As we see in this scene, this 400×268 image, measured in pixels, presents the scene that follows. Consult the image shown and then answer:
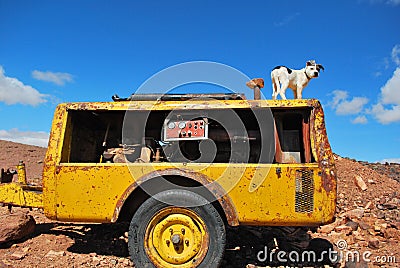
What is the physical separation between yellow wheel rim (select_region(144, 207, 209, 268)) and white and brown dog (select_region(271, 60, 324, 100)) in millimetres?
2956

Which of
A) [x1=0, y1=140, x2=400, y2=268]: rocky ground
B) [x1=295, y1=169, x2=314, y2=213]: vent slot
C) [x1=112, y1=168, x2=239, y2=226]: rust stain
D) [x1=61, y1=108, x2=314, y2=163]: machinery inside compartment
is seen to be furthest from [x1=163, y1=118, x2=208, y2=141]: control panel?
[x1=0, y1=140, x2=400, y2=268]: rocky ground

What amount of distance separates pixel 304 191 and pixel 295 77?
2.70 meters

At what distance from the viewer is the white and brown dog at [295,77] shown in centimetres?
589

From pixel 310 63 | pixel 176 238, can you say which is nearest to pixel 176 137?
pixel 176 238

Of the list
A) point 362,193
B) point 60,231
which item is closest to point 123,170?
point 60,231

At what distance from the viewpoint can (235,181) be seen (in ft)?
12.5

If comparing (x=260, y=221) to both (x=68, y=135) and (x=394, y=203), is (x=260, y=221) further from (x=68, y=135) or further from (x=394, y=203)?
(x=394, y=203)

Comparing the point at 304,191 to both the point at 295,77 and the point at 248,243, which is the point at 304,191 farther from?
the point at 295,77

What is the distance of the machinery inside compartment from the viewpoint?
14.0 feet

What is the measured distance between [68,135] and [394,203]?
691 cm

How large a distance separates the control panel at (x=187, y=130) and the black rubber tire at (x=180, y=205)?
68cm

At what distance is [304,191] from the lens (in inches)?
148

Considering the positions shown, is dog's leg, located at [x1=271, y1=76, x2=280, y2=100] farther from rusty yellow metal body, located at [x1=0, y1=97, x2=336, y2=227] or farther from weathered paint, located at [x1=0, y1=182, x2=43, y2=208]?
weathered paint, located at [x1=0, y1=182, x2=43, y2=208]

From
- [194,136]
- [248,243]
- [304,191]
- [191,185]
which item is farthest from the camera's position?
[248,243]
